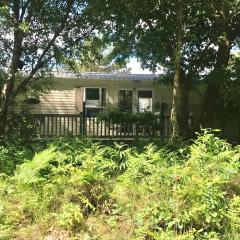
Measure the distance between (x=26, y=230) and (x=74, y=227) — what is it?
22.7 inches

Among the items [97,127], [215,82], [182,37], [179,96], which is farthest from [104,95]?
[182,37]

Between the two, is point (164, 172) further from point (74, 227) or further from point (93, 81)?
point (93, 81)

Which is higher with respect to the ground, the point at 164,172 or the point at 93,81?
the point at 93,81

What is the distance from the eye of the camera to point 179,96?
1355cm

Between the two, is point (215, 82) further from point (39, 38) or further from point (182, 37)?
point (39, 38)

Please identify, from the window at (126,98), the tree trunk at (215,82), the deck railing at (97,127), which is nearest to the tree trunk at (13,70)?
the deck railing at (97,127)

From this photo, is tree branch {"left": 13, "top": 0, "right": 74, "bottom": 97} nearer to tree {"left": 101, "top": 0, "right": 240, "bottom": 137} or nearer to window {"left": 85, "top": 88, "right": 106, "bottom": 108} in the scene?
tree {"left": 101, "top": 0, "right": 240, "bottom": 137}

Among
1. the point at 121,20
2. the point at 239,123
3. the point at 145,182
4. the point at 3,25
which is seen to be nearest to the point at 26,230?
the point at 145,182

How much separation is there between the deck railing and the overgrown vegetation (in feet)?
31.2

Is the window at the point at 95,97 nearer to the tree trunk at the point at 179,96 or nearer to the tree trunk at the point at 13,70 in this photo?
the tree trunk at the point at 179,96

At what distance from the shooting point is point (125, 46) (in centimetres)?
1354

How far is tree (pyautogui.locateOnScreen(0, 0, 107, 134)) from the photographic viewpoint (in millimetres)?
12492

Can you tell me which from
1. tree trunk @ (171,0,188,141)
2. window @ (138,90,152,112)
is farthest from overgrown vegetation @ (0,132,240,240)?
window @ (138,90,152,112)

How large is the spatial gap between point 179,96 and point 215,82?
2.36m
